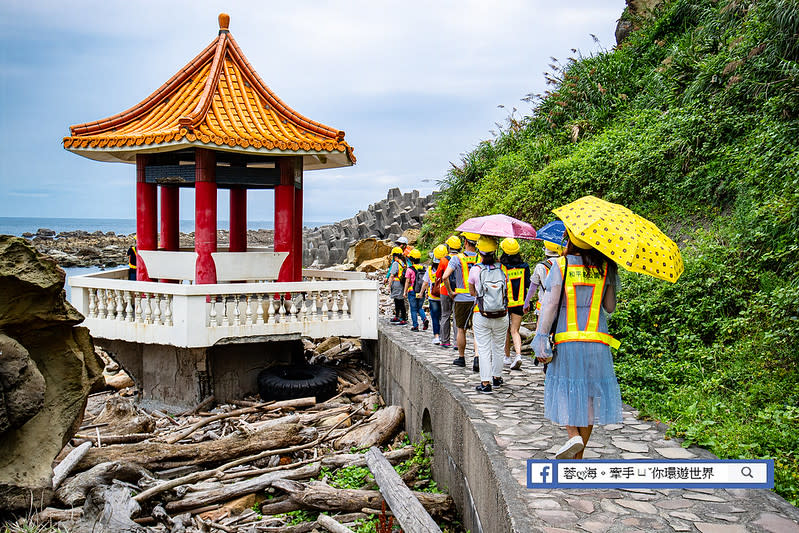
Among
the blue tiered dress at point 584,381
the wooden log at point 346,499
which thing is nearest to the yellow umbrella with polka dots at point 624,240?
the blue tiered dress at point 584,381

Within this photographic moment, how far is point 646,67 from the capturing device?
1594cm

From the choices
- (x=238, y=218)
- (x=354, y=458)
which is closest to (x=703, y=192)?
(x=354, y=458)

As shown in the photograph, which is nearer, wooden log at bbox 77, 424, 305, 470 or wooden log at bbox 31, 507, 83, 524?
wooden log at bbox 31, 507, 83, 524

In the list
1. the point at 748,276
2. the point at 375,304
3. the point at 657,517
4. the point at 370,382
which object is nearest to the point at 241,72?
the point at 375,304

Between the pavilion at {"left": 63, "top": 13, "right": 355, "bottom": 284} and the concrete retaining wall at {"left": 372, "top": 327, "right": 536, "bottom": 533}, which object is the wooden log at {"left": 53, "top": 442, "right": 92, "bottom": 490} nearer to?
the pavilion at {"left": 63, "top": 13, "right": 355, "bottom": 284}

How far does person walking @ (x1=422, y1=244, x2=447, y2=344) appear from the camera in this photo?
9.34 m

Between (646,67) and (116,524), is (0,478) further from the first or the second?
(646,67)

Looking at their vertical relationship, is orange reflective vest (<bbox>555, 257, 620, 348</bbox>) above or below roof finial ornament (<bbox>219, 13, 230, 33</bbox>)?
below

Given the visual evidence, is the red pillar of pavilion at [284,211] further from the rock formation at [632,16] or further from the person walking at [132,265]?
the rock formation at [632,16]

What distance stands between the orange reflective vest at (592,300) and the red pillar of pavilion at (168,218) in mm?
9416

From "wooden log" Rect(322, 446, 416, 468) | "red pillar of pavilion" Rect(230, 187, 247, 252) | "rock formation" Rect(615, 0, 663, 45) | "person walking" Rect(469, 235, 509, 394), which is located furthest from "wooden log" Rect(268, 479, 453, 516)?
"rock formation" Rect(615, 0, 663, 45)

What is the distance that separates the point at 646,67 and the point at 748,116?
6.99 metres

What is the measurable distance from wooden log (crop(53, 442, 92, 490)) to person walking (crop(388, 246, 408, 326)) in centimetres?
555

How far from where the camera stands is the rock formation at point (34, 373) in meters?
4.81
